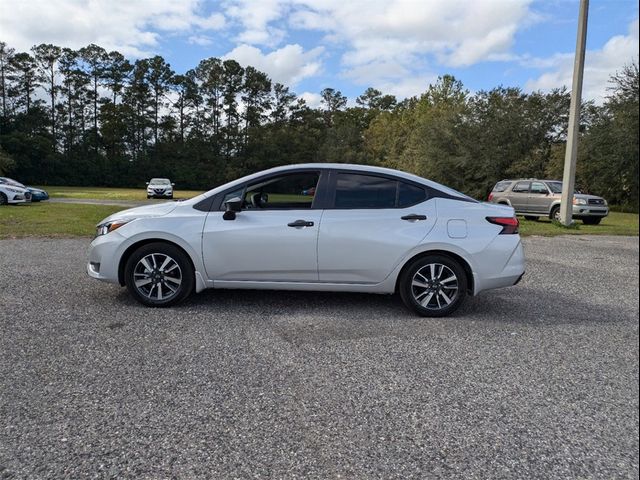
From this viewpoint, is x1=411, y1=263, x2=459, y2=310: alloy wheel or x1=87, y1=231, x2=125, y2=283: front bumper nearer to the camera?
x1=411, y1=263, x2=459, y2=310: alloy wheel

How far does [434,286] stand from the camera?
5027 millimetres

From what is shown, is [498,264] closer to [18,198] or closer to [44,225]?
[44,225]

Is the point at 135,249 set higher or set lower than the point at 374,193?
lower

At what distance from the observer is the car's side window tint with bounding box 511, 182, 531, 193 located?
19.2 meters

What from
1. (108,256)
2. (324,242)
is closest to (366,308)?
(324,242)

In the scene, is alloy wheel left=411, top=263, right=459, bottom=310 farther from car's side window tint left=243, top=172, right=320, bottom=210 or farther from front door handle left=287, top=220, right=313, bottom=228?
car's side window tint left=243, top=172, right=320, bottom=210

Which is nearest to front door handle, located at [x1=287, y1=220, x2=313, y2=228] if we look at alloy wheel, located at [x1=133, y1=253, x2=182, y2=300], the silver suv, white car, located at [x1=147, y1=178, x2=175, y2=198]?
alloy wheel, located at [x1=133, y1=253, x2=182, y2=300]

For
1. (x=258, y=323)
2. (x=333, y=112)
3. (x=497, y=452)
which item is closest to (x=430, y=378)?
(x=497, y=452)

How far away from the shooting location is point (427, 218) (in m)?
5.02

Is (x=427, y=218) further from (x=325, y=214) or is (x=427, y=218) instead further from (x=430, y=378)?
(x=430, y=378)

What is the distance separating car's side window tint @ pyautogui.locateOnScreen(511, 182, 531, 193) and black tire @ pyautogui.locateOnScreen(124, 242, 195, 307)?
1711cm

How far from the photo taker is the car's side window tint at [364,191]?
5.14m

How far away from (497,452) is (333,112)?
92.9 meters

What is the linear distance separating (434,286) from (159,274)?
2.96 meters
